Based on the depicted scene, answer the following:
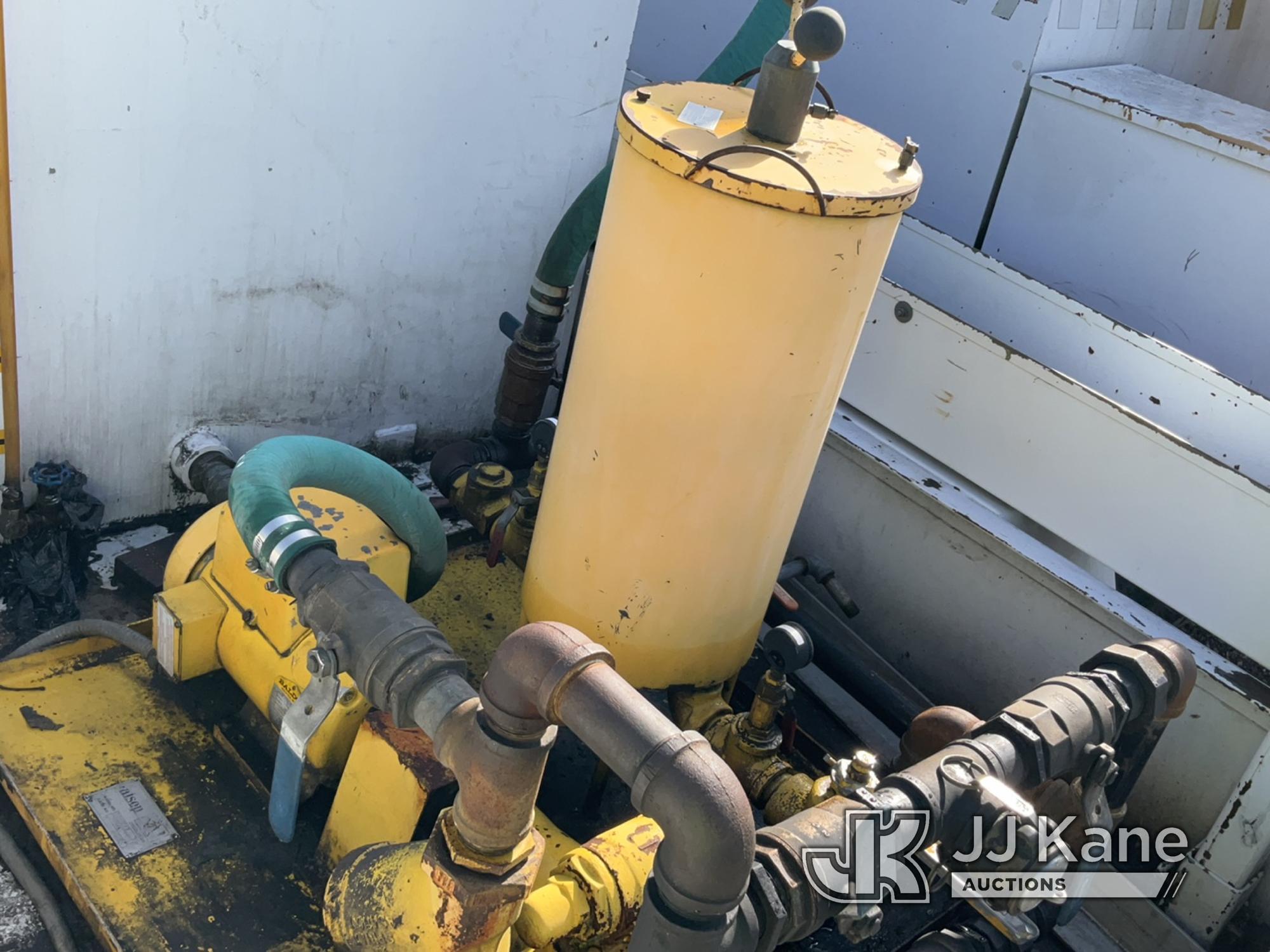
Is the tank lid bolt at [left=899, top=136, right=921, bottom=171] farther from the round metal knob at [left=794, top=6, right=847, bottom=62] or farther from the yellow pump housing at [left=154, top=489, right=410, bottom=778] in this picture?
the yellow pump housing at [left=154, top=489, right=410, bottom=778]

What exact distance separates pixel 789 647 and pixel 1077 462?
706 mm

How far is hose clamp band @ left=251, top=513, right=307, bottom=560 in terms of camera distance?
1414 mm

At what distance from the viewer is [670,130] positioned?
1.38 metres

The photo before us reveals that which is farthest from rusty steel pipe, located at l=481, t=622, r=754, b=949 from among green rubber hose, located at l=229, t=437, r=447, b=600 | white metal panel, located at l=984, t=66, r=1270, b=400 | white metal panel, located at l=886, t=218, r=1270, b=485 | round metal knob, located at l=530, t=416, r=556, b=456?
white metal panel, located at l=984, t=66, r=1270, b=400

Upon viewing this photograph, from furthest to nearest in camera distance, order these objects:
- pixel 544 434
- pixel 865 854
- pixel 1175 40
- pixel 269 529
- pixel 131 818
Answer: pixel 1175 40, pixel 544 434, pixel 131 818, pixel 269 529, pixel 865 854

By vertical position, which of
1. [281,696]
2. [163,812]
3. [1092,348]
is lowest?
[163,812]

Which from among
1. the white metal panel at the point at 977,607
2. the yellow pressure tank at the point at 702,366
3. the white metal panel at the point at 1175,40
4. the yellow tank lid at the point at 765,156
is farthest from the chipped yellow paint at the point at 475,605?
the white metal panel at the point at 1175,40

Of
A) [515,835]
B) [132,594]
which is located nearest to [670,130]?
[515,835]

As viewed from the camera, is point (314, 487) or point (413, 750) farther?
point (314, 487)

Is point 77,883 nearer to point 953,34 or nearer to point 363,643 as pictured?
point 363,643

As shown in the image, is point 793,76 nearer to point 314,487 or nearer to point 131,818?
point 314,487

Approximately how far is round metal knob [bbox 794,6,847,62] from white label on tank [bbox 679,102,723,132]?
18 cm

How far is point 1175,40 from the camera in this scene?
8.60 ft

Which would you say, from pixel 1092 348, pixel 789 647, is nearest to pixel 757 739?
pixel 789 647
